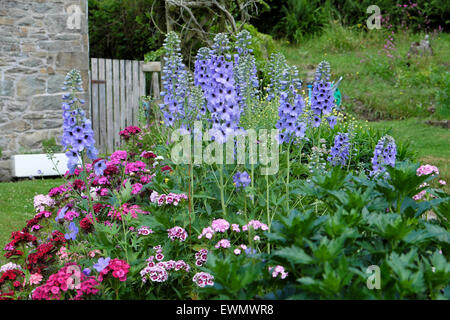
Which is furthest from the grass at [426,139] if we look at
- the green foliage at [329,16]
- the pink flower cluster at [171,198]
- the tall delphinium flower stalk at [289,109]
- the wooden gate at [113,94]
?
the green foliage at [329,16]

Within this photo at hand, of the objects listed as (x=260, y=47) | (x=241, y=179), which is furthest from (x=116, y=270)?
(x=260, y=47)

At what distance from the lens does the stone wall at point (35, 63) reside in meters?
7.57

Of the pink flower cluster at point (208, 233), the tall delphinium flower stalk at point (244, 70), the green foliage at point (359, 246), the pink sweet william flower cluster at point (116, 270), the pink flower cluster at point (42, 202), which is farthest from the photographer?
the pink flower cluster at point (42, 202)

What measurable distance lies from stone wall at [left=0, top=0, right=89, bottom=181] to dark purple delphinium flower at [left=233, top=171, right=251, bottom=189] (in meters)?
5.43

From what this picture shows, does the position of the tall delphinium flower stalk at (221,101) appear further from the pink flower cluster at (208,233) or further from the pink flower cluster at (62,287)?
the pink flower cluster at (62,287)

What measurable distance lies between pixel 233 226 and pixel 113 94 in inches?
265

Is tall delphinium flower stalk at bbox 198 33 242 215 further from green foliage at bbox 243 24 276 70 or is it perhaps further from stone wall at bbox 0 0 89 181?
stone wall at bbox 0 0 89 181

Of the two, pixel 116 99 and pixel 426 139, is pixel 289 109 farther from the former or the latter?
pixel 116 99

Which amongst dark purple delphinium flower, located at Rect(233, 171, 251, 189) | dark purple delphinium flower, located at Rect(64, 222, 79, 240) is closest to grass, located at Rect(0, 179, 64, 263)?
dark purple delphinium flower, located at Rect(64, 222, 79, 240)

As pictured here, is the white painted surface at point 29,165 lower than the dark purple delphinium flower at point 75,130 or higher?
lower

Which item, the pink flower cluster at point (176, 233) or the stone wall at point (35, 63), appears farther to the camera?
the stone wall at point (35, 63)

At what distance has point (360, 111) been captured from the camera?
10820 mm

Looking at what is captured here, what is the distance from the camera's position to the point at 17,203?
590 cm
